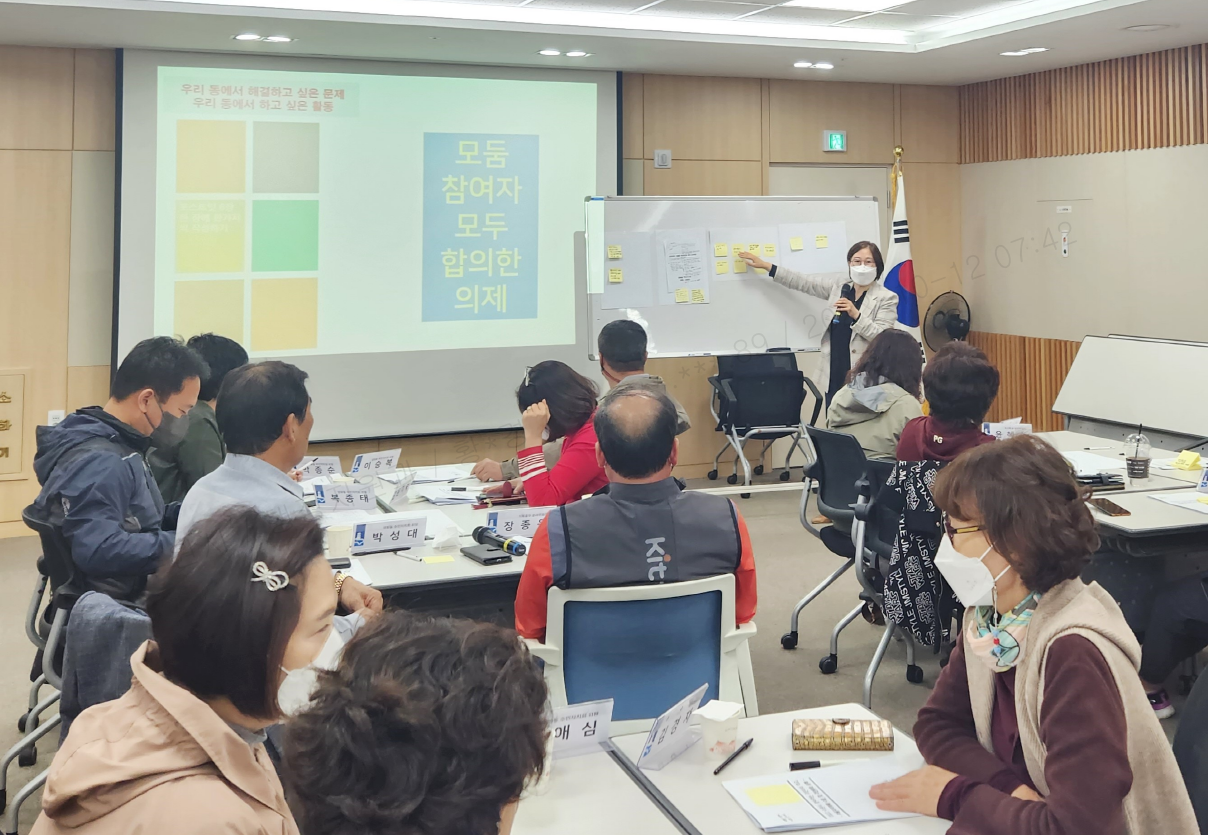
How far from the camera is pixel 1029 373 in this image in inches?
296

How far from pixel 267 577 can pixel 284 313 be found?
5.27 metres

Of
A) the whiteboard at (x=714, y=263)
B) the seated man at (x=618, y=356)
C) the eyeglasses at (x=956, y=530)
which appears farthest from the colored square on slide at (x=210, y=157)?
the eyeglasses at (x=956, y=530)

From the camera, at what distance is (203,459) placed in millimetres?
3691

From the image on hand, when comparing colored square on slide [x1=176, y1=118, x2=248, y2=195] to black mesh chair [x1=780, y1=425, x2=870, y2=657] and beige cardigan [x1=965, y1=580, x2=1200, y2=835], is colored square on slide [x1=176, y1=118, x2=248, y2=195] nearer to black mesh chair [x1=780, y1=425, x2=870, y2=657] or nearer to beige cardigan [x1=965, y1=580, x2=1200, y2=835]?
black mesh chair [x1=780, y1=425, x2=870, y2=657]

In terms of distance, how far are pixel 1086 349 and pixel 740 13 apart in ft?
9.39

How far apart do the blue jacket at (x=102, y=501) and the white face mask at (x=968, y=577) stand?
201 cm

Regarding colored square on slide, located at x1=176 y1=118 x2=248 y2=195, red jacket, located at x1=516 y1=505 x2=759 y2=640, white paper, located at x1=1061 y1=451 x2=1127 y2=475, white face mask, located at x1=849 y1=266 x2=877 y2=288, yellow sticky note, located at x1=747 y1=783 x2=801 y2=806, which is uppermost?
colored square on slide, located at x1=176 y1=118 x2=248 y2=195

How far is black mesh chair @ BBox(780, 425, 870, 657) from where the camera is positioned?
158 inches

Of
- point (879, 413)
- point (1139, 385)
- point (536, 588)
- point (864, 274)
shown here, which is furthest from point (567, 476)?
point (1139, 385)

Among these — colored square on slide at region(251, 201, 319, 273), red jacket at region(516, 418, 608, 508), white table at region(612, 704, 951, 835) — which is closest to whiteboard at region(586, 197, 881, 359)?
colored square on slide at region(251, 201, 319, 273)

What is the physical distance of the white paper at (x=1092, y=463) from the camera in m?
4.01

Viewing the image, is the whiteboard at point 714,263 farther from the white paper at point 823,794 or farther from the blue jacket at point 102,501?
the white paper at point 823,794

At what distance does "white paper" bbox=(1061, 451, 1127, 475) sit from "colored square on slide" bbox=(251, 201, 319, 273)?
421 centimetres

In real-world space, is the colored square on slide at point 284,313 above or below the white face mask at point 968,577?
above
